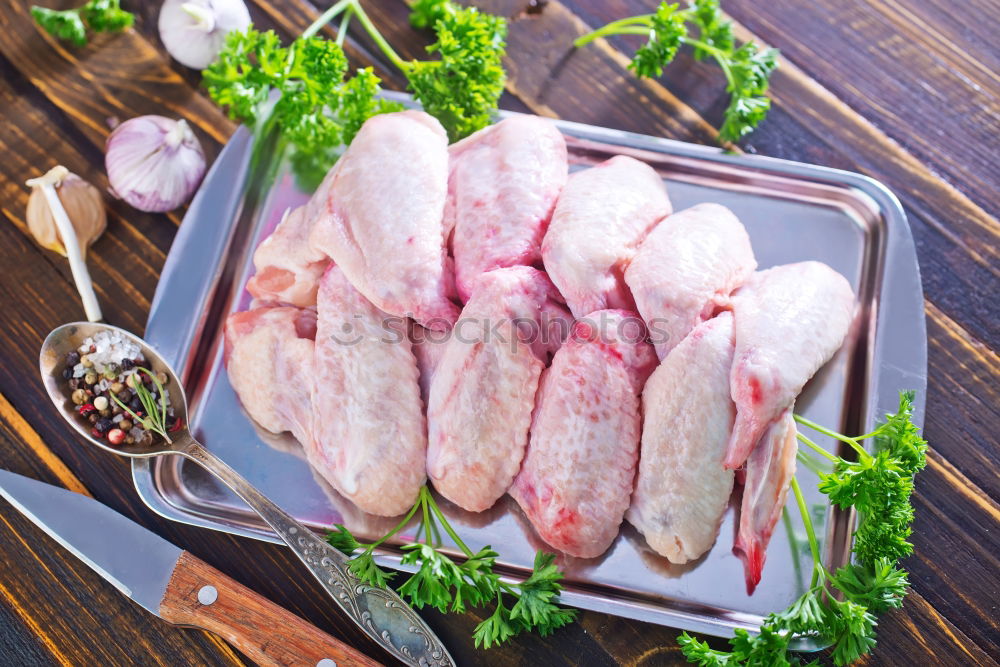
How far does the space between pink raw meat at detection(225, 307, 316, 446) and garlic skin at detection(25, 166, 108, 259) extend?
0.70 meters

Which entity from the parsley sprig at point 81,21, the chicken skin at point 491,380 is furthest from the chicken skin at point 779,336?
the parsley sprig at point 81,21

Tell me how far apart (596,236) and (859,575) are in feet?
3.62

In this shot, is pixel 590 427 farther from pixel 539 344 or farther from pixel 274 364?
pixel 274 364

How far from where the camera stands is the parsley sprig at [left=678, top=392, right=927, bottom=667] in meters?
2.12

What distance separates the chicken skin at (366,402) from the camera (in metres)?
2.28

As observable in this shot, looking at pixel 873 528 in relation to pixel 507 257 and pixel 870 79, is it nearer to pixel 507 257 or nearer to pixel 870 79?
pixel 507 257

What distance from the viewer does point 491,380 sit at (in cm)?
219

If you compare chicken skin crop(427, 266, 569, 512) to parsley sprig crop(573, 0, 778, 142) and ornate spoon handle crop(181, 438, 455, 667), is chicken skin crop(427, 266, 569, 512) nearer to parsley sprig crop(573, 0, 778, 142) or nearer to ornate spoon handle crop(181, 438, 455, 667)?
ornate spoon handle crop(181, 438, 455, 667)

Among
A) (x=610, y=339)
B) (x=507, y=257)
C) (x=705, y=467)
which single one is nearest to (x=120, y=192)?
(x=507, y=257)

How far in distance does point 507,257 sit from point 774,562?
1.11 m

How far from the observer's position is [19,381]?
281cm

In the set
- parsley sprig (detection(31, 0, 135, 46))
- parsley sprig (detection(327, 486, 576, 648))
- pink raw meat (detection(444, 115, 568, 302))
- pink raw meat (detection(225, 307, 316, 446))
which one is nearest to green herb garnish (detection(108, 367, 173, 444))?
pink raw meat (detection(225, 307, 316, 446))

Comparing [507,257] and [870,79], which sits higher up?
[870,79]

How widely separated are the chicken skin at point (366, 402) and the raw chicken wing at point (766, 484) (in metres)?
0.86
